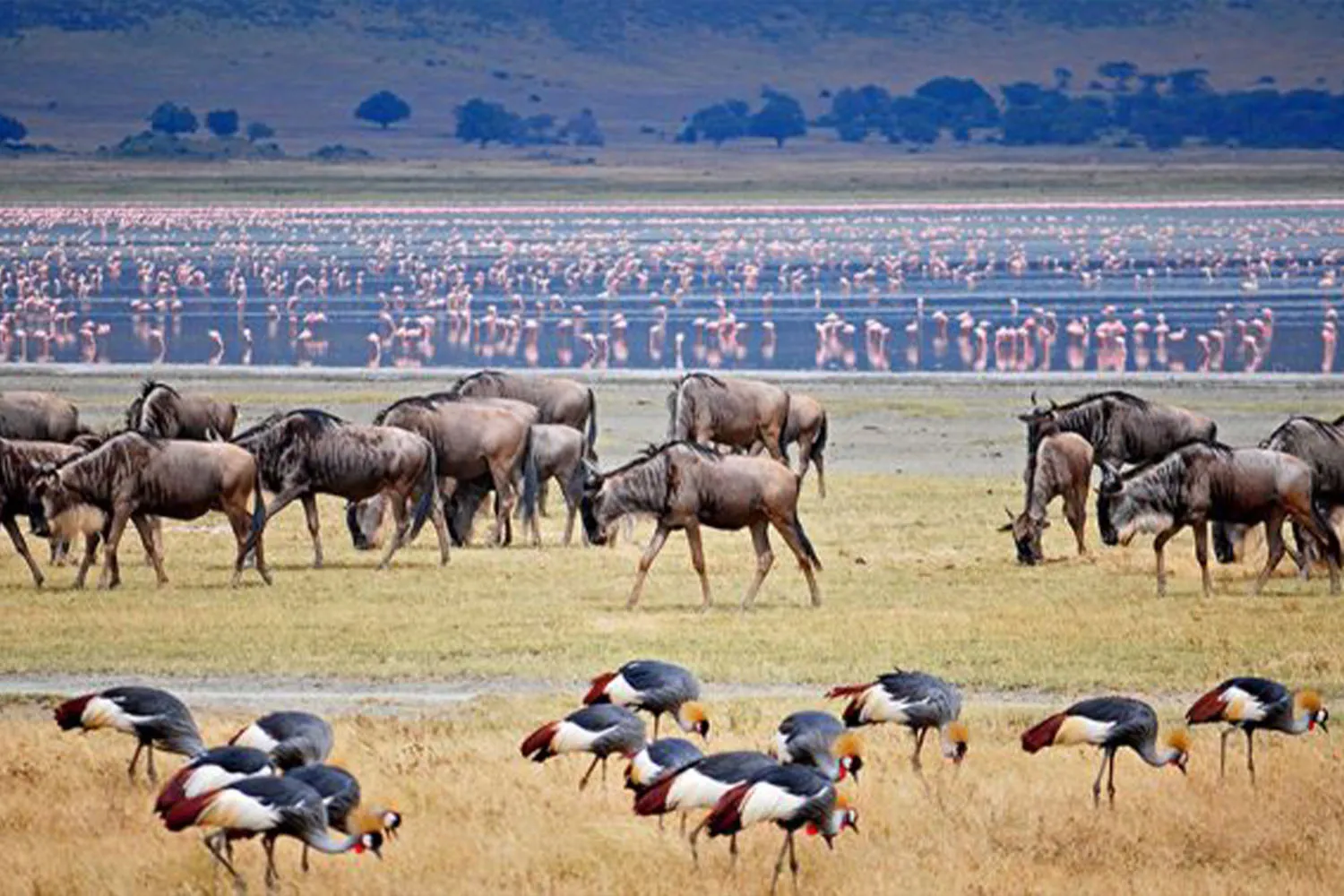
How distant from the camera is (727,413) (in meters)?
27.9

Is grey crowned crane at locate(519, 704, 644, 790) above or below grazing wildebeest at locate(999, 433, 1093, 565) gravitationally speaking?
above

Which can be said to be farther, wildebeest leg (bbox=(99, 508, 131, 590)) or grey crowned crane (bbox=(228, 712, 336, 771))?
wildebeest leg (bbox=(99, 508, 131, 590))

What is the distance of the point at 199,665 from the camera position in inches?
707

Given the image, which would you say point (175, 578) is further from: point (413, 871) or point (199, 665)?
point (413, 871)

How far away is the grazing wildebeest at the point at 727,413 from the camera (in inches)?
1089

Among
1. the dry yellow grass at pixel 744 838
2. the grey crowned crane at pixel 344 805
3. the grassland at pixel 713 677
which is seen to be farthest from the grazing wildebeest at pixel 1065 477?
the grey crowned crane at pixel 344 805

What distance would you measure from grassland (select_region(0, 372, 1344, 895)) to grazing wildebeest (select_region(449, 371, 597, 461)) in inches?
76.9

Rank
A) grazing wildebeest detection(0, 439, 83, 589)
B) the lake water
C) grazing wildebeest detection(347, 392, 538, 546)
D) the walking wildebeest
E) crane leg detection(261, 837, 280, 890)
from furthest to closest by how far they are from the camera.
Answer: the lake water
grazing wildebeest detection(347, 392, 538, 546)
the walking wildebeest
grazing wildebeest detection(0, 439, 83, 589)
crane leg detection(261, 837, 280, 890)

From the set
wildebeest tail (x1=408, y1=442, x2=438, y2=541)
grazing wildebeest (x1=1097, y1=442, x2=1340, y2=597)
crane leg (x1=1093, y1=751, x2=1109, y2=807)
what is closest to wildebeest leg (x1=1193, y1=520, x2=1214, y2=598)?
grazing wildebeest (x1=1097, y1=442, x2=1340, y2=597)

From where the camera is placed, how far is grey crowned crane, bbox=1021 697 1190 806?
42.4 feet

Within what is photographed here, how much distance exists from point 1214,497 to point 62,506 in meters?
8.14

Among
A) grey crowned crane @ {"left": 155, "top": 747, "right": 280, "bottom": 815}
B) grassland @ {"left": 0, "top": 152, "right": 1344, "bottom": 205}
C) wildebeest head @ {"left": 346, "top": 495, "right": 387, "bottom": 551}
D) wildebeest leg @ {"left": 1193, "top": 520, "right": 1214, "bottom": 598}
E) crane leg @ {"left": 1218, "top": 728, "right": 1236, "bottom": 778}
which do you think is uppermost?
grey crowned crane @ {"left": 155, "top": 747, "right": 280, "bottom": 815}

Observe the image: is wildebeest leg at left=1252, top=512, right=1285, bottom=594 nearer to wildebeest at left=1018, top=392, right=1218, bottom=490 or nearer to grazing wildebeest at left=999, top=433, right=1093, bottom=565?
grazing wildebeest at left=999, top=433, right=1093, bottom=565

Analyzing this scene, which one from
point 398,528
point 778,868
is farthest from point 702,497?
point 778,868
